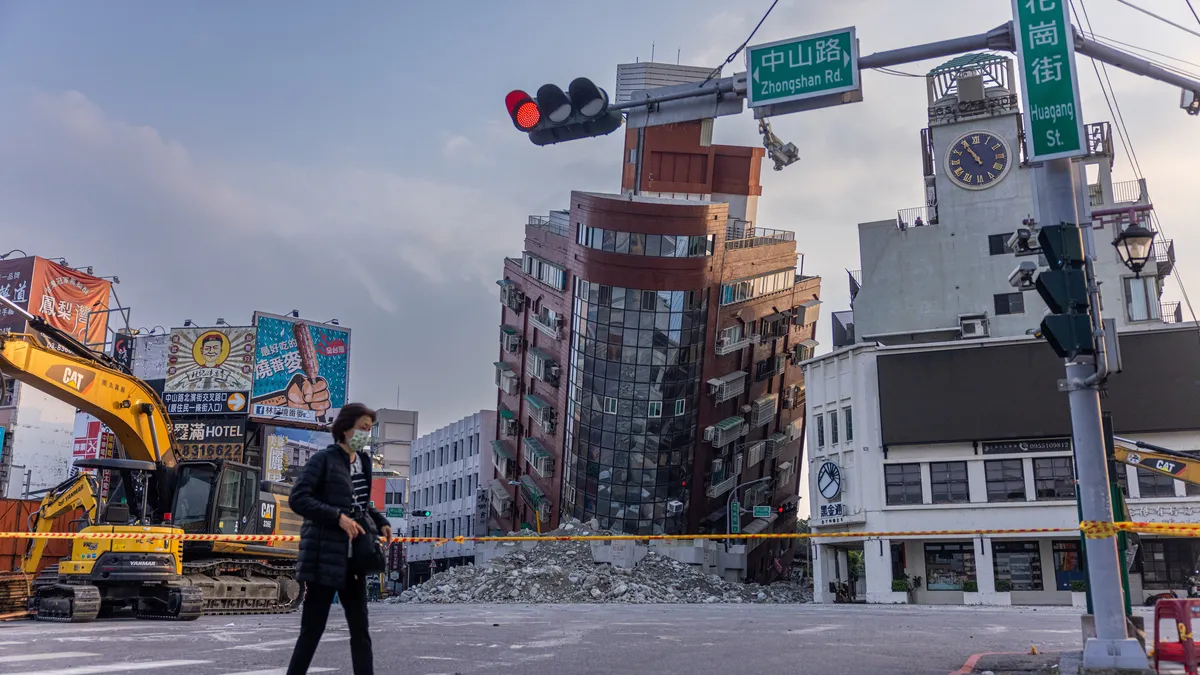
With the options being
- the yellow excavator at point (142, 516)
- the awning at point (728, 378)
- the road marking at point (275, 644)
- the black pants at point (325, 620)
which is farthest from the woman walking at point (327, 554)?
the awning at point (728, 378)

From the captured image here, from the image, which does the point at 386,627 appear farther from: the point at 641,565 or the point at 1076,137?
the point at 641,565

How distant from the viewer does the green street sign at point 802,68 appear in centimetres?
1026

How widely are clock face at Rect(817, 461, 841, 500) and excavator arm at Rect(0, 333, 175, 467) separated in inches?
1390

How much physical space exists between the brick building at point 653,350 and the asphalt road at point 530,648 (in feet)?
142

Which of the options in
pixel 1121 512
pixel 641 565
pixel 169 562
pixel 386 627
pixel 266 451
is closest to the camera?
pixel 1121 512

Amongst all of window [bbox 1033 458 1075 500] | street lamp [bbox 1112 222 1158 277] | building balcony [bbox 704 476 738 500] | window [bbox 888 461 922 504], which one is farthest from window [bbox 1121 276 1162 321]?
street lamp [bbox 1112 222 1158 277]

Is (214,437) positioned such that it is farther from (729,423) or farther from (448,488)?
(448,488)

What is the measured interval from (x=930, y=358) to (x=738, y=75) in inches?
1574

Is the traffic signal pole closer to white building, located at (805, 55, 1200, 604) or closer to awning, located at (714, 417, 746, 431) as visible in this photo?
white building, located at (805, 55, 1200, 604)

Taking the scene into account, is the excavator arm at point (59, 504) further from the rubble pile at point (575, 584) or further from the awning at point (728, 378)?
the awning at point (728, 378)

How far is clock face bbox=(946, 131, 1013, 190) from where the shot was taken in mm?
53656

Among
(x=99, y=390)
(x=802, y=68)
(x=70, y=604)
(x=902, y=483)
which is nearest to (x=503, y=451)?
(x=902, y=483)

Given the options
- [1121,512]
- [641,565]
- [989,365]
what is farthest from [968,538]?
[1121,512]

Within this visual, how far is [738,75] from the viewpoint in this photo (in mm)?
10539
